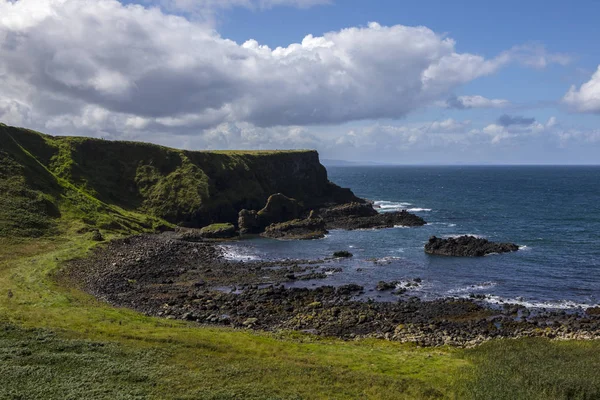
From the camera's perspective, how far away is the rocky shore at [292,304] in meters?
46.3

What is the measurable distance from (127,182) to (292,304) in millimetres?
78501

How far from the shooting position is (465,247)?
82438 mm

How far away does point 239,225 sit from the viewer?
10975 centimetres

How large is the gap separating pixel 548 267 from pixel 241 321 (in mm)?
49494

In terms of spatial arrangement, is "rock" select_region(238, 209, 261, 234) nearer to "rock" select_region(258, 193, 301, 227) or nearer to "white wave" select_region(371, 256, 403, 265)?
"rock" select_region(258, 193, 301, 227)

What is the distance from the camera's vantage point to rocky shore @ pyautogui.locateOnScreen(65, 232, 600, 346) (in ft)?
152

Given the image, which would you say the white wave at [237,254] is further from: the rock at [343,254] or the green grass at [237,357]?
the green grass at [237,357]

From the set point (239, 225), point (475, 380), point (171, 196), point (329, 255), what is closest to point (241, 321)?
point (475, 380)

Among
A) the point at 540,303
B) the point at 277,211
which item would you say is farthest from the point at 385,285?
the point at 277,211

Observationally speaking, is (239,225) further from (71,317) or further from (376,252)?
(71,317)

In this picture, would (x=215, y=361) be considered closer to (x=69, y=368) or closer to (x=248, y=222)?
(x=69, y=368)

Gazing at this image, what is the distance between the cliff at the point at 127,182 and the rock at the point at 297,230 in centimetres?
1446

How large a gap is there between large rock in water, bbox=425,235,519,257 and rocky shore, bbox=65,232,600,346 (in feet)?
69.5

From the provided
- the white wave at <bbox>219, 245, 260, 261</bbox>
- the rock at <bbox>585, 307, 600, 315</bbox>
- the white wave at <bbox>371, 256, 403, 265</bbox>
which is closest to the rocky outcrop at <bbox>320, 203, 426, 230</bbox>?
the white wave at <bbox>219, 245, 260, 261</bbox>
